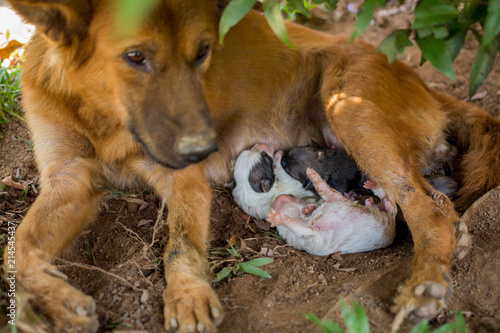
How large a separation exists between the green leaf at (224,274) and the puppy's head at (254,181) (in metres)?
0.77

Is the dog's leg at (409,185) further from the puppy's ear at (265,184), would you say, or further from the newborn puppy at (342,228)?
the puppy's ear at (265,184)

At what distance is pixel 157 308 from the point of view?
240 centimetres

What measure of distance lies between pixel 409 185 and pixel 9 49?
361cm

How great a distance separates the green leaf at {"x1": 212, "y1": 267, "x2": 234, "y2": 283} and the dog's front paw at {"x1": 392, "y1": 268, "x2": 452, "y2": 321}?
98 centimetres

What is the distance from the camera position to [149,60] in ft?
7.72

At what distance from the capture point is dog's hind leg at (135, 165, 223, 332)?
7.39 feet

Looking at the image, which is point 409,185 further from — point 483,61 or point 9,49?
point 9,49

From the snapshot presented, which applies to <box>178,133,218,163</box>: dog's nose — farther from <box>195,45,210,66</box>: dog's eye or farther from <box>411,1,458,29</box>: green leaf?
<box>411,1,458,29</box>: green leaf

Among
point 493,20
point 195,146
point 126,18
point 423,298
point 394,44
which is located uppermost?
point 493,20

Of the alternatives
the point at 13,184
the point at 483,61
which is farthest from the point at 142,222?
the point at 483,61

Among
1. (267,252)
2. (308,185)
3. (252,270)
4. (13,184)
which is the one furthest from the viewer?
(308,185)

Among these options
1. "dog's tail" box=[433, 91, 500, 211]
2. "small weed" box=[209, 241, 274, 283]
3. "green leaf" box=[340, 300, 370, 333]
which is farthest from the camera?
"dog's tail" box=[433, 91, 500, 211]

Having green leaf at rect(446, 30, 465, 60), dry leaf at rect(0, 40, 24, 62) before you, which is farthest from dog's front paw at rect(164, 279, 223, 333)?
dry leaf at rect(0, 40, 24, 62)

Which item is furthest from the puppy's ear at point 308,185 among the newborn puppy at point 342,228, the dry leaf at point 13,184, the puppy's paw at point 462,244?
the dry leaf at point 13,184
